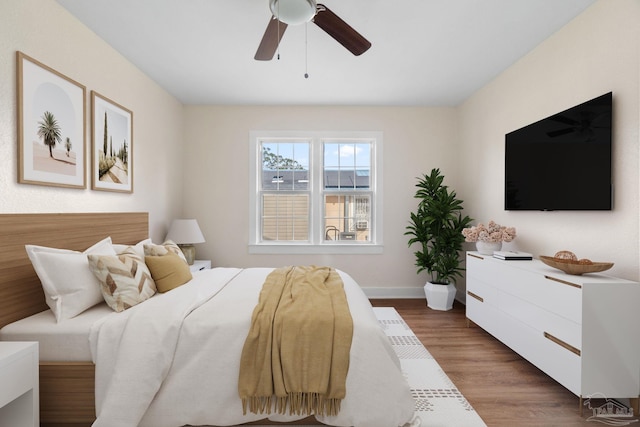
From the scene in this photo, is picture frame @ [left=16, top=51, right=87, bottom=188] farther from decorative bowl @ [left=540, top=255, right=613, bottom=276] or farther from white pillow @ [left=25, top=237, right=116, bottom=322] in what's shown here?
decorative bowl @ [left=540, top=255, right=613, bottom=276]

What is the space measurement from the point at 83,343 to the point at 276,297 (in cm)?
106

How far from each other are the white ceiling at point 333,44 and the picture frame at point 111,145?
576mm

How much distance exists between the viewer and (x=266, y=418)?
1.77m

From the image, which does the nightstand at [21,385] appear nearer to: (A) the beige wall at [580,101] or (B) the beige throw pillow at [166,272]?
(B) the beige throw pillow at [166,272]

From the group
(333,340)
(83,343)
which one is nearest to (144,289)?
(83,343)

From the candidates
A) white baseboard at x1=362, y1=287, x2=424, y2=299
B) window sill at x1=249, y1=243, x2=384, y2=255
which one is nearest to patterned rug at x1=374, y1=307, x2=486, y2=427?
white baseboard at x1=362, y1=287, x2=424, y2=299

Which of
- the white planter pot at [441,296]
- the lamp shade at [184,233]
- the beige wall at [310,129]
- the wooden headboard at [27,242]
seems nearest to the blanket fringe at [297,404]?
the wooden headboard at [27,242]

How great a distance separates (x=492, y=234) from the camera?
3158 mm

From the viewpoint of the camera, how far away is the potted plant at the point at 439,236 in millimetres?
3990

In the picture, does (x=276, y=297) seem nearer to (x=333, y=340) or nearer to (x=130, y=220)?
(x=333, y=340)

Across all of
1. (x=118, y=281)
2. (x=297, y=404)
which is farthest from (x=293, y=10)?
(x=297, y=404)

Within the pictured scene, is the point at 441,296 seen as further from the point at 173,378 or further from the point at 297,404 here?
the point at 173,378

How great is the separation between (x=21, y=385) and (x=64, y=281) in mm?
557

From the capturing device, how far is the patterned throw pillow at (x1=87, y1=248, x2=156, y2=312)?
195 cm
